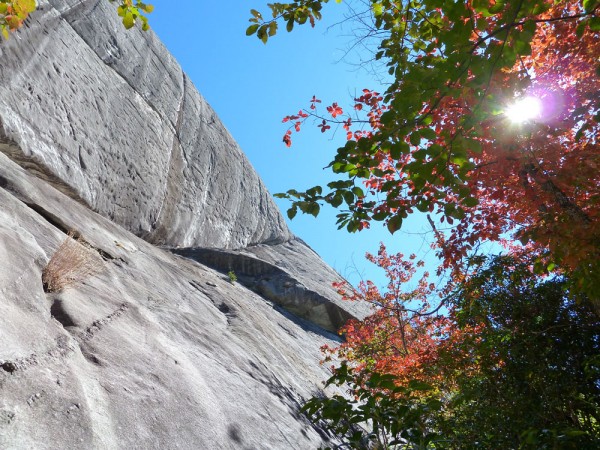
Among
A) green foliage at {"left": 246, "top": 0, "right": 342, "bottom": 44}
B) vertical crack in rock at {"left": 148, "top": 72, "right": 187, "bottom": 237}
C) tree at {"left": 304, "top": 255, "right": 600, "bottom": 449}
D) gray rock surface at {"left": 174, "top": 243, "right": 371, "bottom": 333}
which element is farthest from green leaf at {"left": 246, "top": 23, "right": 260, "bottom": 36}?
gray rock surface at {"left": 174, "top": 243, "right": 371, "bottom": 333}

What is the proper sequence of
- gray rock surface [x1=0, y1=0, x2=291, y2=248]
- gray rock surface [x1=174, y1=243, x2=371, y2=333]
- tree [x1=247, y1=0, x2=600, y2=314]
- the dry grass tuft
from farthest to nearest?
gray rock surface [x1=174, y1=243, x2=371, y2=333] < gray rock surface [x1=0, y1=0, x2=291, y2=248] < the dry grass tuft < tree [x1=247, y1=0, x2=600, y2=314]

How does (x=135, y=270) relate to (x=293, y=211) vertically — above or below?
below

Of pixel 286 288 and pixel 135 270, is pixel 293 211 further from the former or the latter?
pixel 286 288

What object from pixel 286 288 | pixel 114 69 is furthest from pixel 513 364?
pixel 114 69

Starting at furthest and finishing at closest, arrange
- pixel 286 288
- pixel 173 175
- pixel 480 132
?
pixel 286 288 < pixel 173 175 < pixel 480 132

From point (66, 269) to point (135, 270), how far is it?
226 cm

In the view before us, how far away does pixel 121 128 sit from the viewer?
A: 11.3 meters

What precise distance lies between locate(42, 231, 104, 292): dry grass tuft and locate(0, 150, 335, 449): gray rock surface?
0.08 m

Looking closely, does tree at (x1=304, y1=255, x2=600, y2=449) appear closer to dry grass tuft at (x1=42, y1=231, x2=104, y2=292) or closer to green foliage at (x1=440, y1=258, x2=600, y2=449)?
green foliage at (x1=440, y1=258, x2=600, y2=449)

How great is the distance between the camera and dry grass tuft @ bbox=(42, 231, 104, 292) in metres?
3.77

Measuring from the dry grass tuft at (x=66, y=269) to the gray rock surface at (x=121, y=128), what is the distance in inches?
173

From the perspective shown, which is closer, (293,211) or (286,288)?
(293,211)

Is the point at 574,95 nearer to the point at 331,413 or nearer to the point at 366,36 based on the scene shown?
the point at 366,36

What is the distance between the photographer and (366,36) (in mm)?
3984
